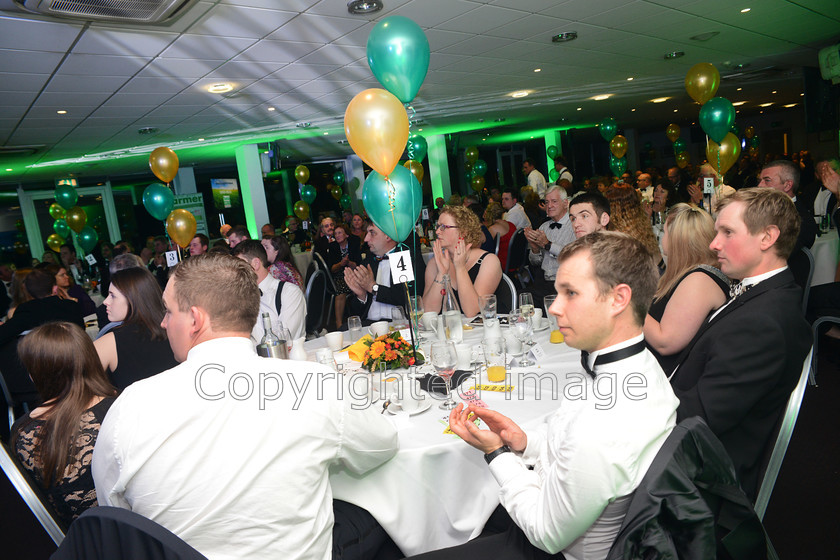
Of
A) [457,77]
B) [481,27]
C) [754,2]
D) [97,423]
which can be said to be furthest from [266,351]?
[754,2]

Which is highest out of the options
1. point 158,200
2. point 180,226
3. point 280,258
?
point 158,200

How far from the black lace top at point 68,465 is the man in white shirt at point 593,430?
1333 millimetres

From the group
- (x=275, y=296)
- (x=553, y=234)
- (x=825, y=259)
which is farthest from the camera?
(x=553, y=234)

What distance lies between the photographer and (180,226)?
19.3ft

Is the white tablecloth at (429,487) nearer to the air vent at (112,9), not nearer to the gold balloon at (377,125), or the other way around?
the gold balloon at (377,125)

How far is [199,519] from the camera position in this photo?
1.20m

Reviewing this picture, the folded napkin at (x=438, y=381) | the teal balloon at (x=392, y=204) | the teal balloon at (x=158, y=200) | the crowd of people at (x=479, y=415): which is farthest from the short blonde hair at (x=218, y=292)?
the teal balloon at (x=158, y=200)

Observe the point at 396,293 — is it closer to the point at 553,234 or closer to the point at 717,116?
the point at 553,234

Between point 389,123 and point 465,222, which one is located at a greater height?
point 389,123

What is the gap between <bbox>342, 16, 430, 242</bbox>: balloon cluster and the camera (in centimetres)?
264

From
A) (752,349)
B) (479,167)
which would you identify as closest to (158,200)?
(752,349)

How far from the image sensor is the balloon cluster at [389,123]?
2.64m

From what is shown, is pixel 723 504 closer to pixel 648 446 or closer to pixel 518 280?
pixel 648 446

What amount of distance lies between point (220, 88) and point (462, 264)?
3.92 m
